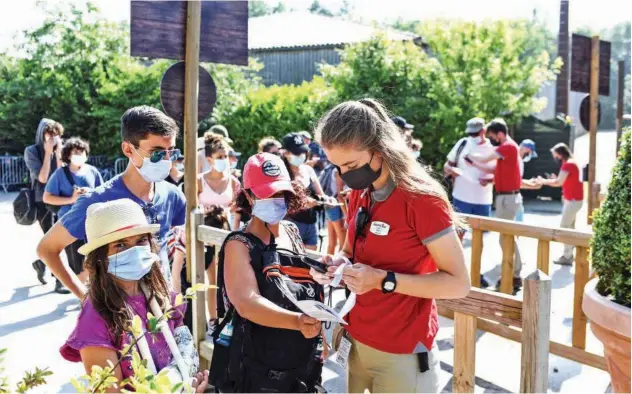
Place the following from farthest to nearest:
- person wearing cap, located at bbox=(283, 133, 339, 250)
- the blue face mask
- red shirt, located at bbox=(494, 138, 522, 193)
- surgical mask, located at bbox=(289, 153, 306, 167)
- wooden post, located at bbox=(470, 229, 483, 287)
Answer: red shirt, located at bbox=(494, 138, 522, 193) → surgical mask, located at bbox=(289, 153, 306, 167) → person wearing cap, located at bbox=(283, 133, 339, 250) → wooden post, located at bbox=(470, 229, 483, 287) → the blue face mask

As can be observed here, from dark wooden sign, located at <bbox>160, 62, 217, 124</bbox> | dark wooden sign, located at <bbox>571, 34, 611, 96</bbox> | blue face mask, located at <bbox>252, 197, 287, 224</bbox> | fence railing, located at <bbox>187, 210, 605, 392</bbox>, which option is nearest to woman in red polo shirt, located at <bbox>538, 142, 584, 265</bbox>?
dark wooden sign, located at <bbox>571, 34, 611, 96</bbox>

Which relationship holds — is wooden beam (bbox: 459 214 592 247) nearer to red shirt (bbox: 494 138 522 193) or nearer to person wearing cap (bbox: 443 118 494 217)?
person wearing cap (bbox: 443 118 494 217)

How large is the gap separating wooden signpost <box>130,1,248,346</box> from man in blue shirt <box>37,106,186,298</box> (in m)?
1.07

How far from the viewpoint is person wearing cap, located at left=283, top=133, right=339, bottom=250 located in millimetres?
6750

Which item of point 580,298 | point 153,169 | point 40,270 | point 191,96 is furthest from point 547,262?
point 40,270

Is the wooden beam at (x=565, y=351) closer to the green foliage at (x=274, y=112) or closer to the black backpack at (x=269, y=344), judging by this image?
the black backpack at (x=269, y=344)

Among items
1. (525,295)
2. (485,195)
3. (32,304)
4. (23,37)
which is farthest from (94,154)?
(525,295)

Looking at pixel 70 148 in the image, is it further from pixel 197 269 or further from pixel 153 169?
pixel 153 169

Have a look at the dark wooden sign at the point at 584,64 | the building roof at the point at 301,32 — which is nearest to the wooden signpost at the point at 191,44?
the dark wooden sign at the point at 584,64

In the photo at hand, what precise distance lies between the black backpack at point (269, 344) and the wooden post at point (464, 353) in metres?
0.76

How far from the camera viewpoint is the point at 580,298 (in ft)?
16.1

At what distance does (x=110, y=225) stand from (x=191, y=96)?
2171mm

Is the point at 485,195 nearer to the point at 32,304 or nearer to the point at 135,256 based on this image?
the point at 32,304

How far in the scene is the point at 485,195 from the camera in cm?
790
